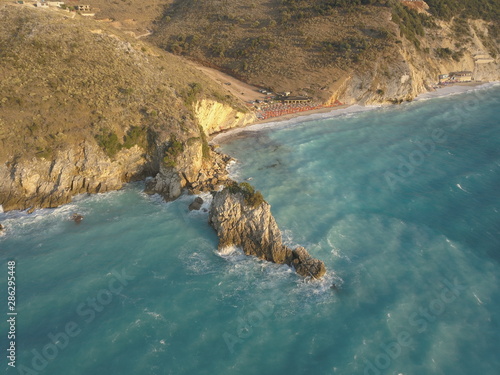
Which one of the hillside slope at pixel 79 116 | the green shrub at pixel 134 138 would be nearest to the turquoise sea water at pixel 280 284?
the hillside slope at pixel 79 116

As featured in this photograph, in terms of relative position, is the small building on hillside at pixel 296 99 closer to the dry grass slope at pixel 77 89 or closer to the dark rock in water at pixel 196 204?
the dry grass slope at pixel 77 89

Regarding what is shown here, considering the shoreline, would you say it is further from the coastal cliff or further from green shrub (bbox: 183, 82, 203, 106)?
the coastal cliff

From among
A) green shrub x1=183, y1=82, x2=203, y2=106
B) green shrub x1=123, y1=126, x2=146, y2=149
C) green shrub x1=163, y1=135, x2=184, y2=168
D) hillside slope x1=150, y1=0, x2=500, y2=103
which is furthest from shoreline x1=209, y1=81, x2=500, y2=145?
green shrub x1=123, y1=126, x2=146, y2=149

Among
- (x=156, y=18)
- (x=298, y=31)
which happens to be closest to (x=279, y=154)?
(x=298, y=31)

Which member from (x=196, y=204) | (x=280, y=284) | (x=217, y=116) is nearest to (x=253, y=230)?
(x=280, y=284)

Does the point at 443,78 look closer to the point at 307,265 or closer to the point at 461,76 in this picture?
the point at 461,76
